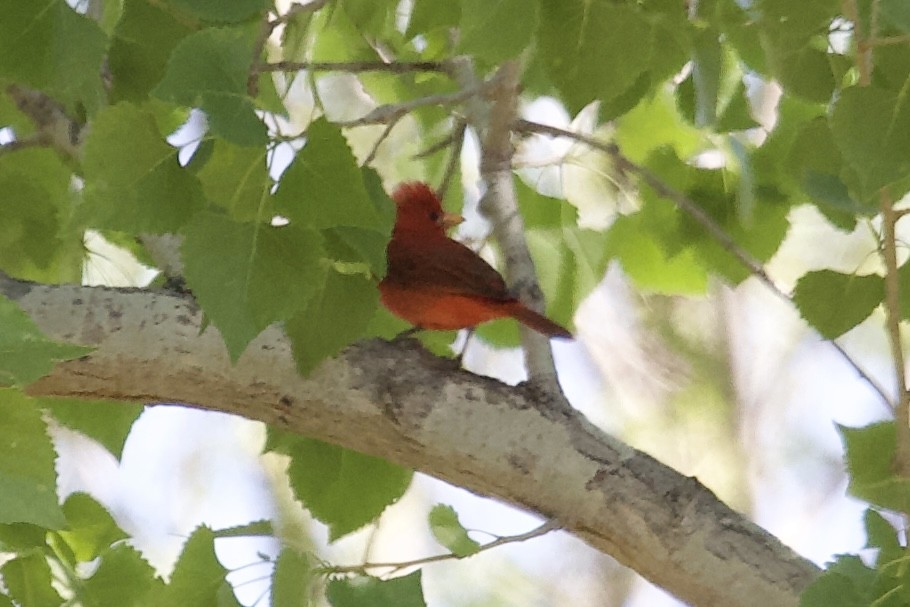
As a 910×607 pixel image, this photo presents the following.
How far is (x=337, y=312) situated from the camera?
0.82 metres

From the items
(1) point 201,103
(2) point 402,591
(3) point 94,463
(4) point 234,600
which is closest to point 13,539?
(4) point 234,600

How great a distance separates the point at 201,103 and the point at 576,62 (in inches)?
11.0

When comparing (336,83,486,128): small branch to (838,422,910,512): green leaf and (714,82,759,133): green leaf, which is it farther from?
(838,422,910,512): green leaf

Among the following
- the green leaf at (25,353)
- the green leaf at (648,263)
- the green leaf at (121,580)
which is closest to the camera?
the green leaf at (25,353)

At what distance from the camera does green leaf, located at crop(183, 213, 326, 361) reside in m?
0.65

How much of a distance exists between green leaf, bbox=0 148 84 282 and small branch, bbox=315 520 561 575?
0.48 metres

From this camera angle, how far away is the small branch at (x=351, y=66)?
814 mm

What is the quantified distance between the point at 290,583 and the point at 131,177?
35cm

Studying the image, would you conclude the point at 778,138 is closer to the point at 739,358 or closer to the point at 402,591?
the point at 402,591

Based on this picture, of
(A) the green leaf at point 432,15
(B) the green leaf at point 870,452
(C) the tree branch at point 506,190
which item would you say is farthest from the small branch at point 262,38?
(B) the green leaf at point 870,452

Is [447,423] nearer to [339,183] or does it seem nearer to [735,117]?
[339,183]

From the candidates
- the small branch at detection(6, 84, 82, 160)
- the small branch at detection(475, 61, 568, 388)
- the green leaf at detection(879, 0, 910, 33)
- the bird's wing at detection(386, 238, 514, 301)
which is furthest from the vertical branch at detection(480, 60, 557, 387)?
the green leaf at detection(879, 0, 910, 33)

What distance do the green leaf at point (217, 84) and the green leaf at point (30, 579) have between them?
50 cm

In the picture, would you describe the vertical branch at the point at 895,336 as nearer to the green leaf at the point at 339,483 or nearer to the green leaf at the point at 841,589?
the green leaf at the point at 841,589
